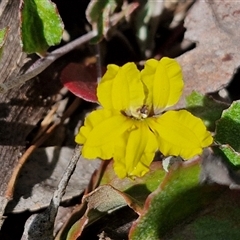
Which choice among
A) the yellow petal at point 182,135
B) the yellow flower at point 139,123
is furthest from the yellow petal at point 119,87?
the yellow petal at point 182,135

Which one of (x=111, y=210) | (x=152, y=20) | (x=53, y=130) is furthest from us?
(x=152, y=20)

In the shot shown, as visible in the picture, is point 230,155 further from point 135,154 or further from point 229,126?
point 135,154

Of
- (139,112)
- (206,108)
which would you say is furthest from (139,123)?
(206,108)

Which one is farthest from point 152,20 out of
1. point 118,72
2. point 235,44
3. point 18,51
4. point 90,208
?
point 90,208

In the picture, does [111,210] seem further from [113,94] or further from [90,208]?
[113,94]

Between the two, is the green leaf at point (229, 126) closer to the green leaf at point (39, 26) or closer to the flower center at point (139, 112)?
the flower center at point (139, 112)

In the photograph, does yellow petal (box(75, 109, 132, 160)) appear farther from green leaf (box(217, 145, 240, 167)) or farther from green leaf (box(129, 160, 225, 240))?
green leaf (box(217, 145, 240, 167))

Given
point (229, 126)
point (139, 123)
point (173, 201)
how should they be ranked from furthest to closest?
point (229, 126) < point (139, 123) < point (173, 201)
